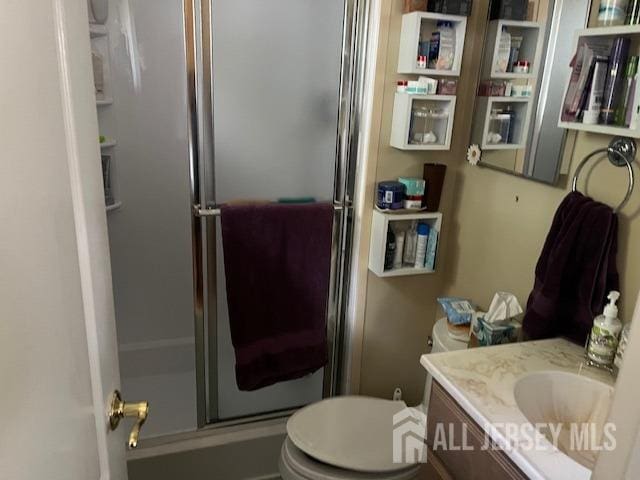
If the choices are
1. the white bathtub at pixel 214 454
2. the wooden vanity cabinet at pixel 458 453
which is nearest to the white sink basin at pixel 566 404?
the wooden vanity cabinet at pixel 458 453

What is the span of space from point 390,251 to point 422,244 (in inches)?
4.7

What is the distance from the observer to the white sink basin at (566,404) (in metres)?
1.13

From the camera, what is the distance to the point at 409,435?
1.60m

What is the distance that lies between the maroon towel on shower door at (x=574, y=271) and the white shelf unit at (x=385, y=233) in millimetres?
464

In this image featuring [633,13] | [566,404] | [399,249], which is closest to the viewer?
[633,13]

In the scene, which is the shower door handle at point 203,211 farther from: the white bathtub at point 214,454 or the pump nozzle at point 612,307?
the pump nozzle at point 612,307

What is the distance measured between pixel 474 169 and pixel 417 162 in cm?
20

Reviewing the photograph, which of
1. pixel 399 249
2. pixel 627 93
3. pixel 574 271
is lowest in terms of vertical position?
pixel 399 249

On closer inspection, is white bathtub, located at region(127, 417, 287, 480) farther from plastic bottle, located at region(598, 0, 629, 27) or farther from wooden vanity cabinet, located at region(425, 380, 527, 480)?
plastic bottle, located at region(598, 0, 629, 27)

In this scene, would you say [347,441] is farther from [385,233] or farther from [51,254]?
[51,254]

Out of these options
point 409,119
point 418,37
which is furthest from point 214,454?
point 418,37

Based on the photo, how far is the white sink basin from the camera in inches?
44.6

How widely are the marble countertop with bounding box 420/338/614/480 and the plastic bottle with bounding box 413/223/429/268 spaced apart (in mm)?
547

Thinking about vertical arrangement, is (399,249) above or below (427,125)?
below
